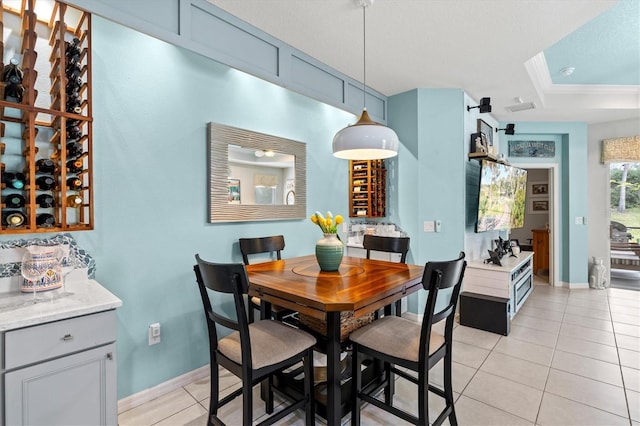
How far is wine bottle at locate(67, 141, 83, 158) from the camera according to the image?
1772mm

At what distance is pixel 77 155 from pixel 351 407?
216 cm

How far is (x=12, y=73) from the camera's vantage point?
63.0 inches

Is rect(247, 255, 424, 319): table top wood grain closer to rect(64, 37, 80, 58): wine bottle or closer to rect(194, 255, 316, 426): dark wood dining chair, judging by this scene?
rect(194, 255, 316, 426): dark wood dining chair

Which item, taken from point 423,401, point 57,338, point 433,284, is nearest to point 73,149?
point 57,338

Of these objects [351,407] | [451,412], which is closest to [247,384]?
[351,407]

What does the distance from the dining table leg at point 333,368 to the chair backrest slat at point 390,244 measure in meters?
1.25

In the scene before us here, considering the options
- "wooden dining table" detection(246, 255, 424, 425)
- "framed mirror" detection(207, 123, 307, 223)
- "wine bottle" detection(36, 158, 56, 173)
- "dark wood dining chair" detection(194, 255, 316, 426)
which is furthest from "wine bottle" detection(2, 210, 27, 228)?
→ "wooden dining table" detection(246, 255, 424, 425)

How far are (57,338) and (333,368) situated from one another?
4.18ft

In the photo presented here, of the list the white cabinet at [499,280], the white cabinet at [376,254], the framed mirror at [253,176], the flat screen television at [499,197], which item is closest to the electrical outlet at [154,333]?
the framed mirror at [253,176]

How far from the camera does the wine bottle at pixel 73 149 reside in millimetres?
1772

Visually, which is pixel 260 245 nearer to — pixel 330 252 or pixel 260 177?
pixel 260 177

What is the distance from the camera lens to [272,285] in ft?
5.94

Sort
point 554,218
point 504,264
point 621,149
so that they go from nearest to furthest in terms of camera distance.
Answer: point 504,264 → point 621,149 → point 554,218

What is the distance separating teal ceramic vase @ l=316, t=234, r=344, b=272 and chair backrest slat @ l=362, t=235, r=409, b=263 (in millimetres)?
801
